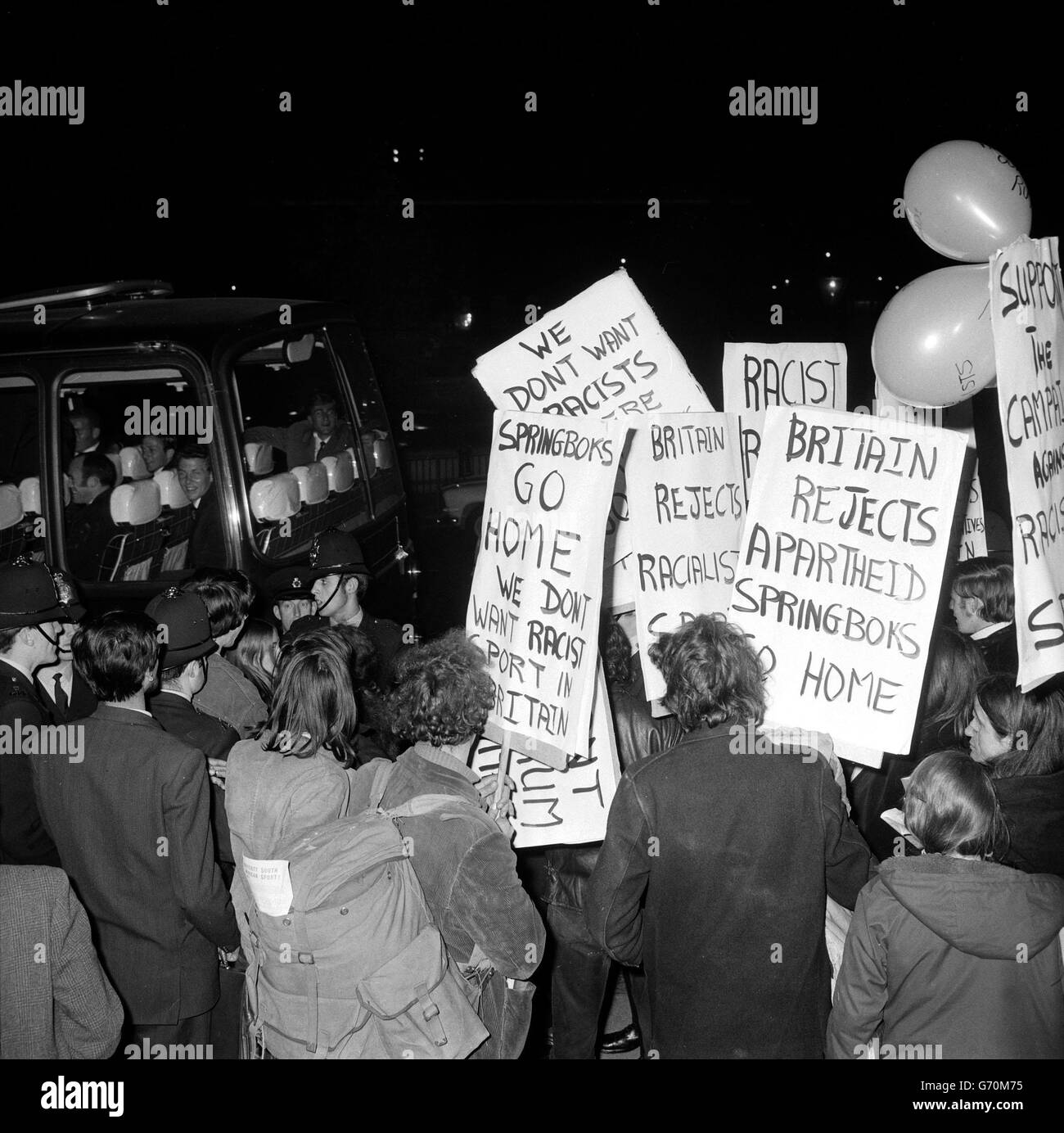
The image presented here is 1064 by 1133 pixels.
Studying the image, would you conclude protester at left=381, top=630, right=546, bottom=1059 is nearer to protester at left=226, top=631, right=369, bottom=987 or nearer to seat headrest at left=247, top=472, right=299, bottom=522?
protester at left=226, top=631, right=369, bottom=987

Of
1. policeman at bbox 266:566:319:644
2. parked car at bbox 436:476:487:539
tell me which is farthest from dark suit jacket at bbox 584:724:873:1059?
parked car at bbox 436:476:487:539

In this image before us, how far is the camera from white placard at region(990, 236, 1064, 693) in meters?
2.87

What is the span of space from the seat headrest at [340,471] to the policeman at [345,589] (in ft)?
5.40

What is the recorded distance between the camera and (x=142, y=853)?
117 inches

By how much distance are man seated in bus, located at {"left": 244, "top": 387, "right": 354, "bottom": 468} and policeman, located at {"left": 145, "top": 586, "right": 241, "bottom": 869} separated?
125 inches

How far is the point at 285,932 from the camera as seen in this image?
8.39ft

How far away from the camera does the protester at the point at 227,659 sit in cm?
413

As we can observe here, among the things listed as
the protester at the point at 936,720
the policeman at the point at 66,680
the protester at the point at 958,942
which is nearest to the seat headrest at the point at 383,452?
the policeman at the point at 66,680

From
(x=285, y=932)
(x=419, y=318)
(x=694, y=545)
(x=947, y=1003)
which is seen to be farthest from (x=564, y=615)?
(x=419, y=318)

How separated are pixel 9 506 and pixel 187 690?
9.83 ft

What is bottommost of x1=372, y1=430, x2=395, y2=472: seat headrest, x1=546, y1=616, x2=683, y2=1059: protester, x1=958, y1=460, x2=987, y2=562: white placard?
x1=546, y1=616, x2=683, y2=1059: protester

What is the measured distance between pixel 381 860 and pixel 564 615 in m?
1.10

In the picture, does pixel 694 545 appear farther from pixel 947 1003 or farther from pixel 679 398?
pixel 947 1003

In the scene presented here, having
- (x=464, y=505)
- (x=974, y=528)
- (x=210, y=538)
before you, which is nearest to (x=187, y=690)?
(x=210, y=538)
